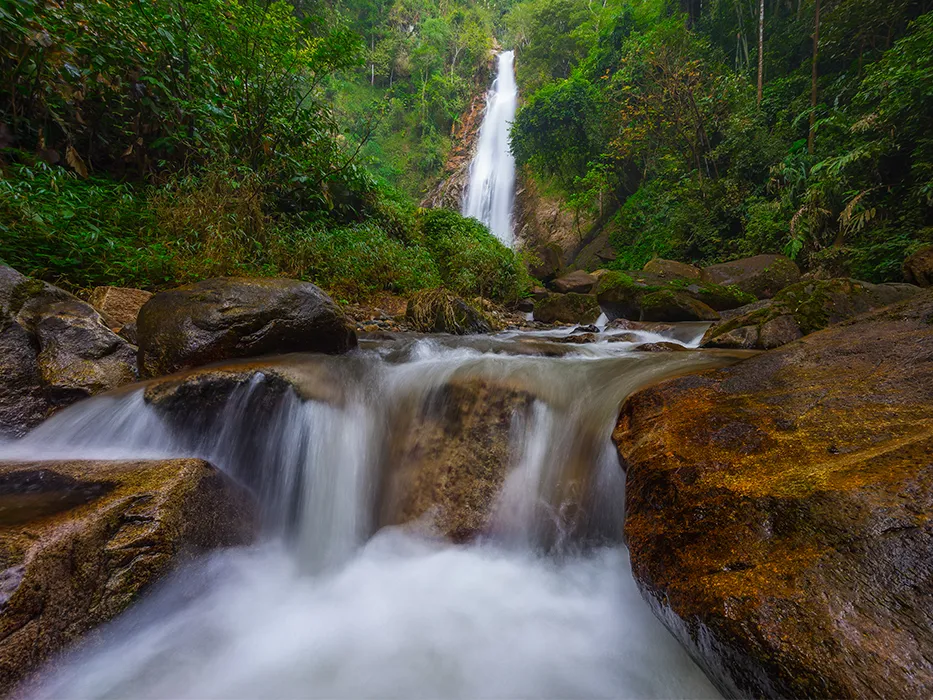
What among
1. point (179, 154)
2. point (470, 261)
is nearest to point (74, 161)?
point (179, 154)

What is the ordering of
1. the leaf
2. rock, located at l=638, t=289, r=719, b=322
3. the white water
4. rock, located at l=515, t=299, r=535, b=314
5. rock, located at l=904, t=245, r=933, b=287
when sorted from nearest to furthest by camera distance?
the leaf
rock, located at l=904, t=245, r=933, b=287
rock, located at l=638, t=289, r=719, b=322
rock, located at l=515, t=299, r=535, b=314
the white water

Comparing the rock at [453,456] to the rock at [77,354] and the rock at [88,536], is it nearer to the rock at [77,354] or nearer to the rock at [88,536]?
the rock at [88,536]

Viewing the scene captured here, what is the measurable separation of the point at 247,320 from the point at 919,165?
1025cm

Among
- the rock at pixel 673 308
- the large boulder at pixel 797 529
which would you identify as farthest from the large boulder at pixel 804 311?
the rock at pixel 673 308

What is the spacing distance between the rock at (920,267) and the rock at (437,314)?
640cm

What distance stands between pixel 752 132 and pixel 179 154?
536 inches

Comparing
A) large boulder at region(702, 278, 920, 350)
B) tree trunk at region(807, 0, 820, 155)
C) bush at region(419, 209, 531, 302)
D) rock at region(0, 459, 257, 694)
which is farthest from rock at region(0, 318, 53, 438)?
tree trunk at region(807, 0, 820, 155)

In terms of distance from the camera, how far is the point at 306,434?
285cm

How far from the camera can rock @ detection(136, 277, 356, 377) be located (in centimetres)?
323

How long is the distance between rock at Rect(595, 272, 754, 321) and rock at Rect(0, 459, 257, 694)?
25.1 feet

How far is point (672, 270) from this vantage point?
32.0ft

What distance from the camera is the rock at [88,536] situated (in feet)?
4.45

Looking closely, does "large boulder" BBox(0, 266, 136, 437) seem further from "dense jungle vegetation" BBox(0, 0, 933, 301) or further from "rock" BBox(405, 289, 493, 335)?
"rock" BBox(405, 289, 493, 335)

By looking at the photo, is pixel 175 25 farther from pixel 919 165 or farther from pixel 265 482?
pixel 919 165
